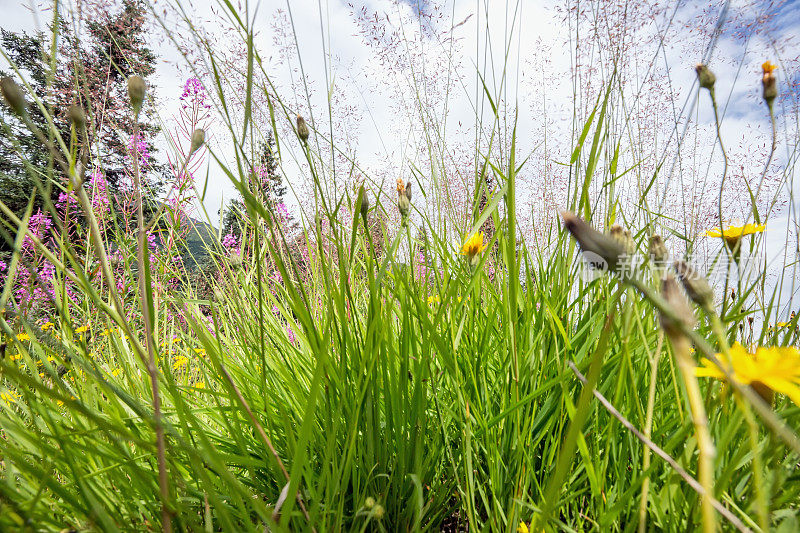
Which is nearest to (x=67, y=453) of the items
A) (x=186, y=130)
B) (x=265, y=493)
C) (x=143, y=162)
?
(x=265, y=493)

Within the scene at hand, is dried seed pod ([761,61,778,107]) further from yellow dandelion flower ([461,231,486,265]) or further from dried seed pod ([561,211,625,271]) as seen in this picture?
dried seed pod ([561,211,625,271])

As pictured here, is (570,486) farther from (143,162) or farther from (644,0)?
(143,162)

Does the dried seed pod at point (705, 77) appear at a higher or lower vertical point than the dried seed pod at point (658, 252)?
higher

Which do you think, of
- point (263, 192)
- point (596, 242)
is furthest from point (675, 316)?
point (263, 192)

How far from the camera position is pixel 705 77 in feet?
1.70

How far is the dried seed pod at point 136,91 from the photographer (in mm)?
345

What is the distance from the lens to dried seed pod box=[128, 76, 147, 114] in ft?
1.13

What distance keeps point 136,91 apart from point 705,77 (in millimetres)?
648

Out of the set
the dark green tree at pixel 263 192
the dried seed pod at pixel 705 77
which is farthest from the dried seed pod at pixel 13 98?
the dried seed pod at pixel 705 77

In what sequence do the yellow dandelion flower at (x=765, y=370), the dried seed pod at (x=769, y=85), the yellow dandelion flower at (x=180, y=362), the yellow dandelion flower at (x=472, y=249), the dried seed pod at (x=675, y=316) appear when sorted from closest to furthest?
1. the dried seed pod at (x=675, y=316)
2. the yellow dandelion flower at (x=765, y=370)
3. the dried seed pod at (x=769, y=85)
4. the yellow dandelion flower at (x=472, y=249)
5. the yellow dandelion flower at (x=180, y=362)

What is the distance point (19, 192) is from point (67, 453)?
33.2 feet

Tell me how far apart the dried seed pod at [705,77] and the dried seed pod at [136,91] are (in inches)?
24.9

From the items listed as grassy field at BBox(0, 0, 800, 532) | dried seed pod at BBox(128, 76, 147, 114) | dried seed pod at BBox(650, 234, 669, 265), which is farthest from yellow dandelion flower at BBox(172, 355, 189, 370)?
dried seed pod at BBox(650, 234, 669, 265)

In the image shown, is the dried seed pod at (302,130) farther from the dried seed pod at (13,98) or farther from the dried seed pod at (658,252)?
the dried seed pod at (658,252)
